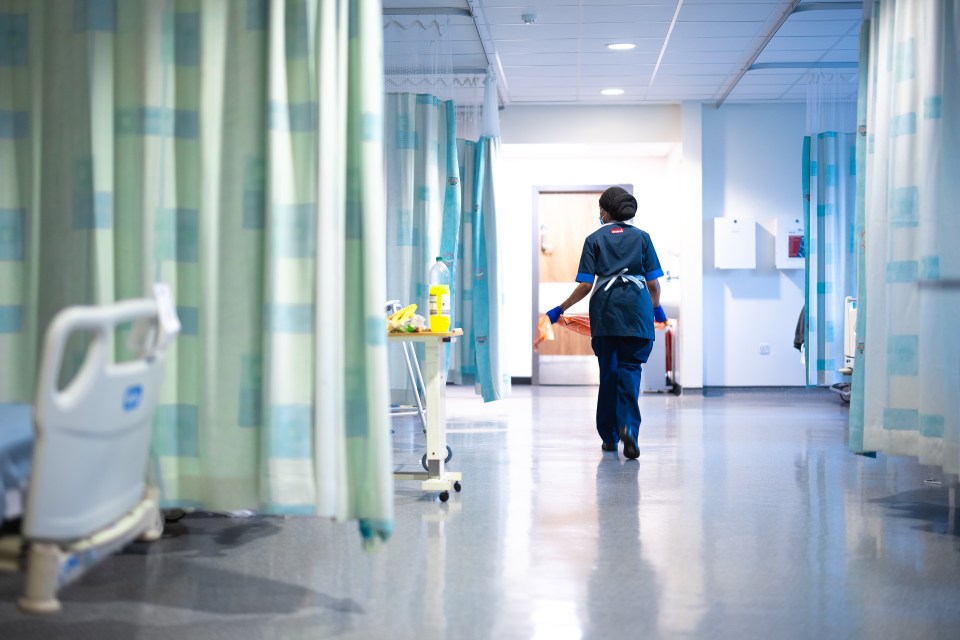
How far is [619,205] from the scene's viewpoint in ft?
17.5

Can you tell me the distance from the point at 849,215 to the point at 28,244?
21.6 ft

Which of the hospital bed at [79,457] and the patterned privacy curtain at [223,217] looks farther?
the patterned privacy curtain at [223,217]

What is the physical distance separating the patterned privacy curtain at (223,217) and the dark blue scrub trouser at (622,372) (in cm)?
275

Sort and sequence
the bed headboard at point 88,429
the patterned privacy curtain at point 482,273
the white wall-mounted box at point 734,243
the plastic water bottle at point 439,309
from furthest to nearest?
the white wall-mounted box at point 734,243, the patterned privacy curtain at point 482,273, the plastic water bottle at point 439,309, the bed headboard at point 88,429

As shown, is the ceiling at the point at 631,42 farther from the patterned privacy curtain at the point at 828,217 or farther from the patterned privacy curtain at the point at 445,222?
the patterned privacy curtain at the point at 445,222

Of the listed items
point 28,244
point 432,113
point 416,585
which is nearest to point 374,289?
point 416,585

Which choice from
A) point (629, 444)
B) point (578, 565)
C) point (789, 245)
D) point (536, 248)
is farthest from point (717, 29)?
point (578, 565)

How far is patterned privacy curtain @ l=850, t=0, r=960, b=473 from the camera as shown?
12.0 ft

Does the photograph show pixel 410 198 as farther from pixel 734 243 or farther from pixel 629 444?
pixel 734 243

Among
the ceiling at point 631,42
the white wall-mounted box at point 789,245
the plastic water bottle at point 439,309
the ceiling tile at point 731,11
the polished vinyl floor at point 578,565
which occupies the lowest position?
the polished vinyl floor at point 578,565

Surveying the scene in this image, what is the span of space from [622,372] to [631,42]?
10.3ft

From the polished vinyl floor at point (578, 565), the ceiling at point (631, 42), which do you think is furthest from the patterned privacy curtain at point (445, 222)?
the polished vinyl floor at point (578, 565)

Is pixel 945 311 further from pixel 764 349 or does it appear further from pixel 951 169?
pixel 764 349

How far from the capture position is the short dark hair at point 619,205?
532 cm
